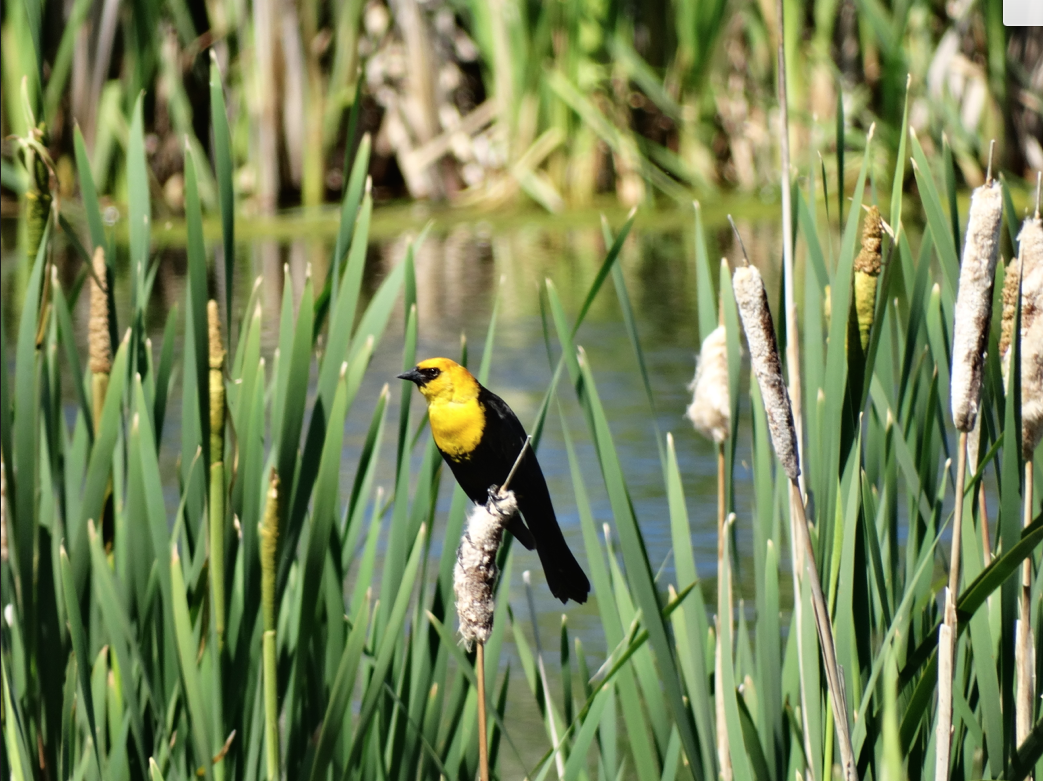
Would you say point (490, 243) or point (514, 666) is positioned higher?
point (490, 243)

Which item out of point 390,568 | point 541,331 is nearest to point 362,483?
point 390,568

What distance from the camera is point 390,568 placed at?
0.86m

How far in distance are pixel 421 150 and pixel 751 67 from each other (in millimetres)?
1093

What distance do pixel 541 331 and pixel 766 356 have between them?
2461 millimetres

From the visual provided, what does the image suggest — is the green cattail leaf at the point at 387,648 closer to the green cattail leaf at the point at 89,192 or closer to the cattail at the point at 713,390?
the cattail at the point at 713,390

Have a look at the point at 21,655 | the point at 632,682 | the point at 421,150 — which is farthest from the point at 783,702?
the point at 421,150

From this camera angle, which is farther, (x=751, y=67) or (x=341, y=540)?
(x=751, y=67)

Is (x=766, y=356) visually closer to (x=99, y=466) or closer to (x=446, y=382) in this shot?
(x=446, y=382)

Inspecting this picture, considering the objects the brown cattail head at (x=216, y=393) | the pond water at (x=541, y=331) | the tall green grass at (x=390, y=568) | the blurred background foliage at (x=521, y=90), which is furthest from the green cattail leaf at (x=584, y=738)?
the blurred background foliage at (x=521, y=90)

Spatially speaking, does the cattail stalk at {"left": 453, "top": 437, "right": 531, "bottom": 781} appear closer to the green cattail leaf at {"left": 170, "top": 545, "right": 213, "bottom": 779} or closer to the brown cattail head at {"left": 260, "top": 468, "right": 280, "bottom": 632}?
the brown cattail head at {"left": 260, "top": 468, "right": 280, "bottom": 632}

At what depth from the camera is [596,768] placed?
1.40 meters

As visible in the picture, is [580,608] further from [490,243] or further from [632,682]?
[490,243]

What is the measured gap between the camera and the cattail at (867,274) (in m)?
Answer: 0.61

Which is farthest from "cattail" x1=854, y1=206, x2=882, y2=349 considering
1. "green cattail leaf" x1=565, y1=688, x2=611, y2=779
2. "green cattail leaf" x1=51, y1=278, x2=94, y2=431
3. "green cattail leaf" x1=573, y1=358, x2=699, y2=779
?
"green cattail leaf" x1=51, y1=278, x2=94, y2=431
